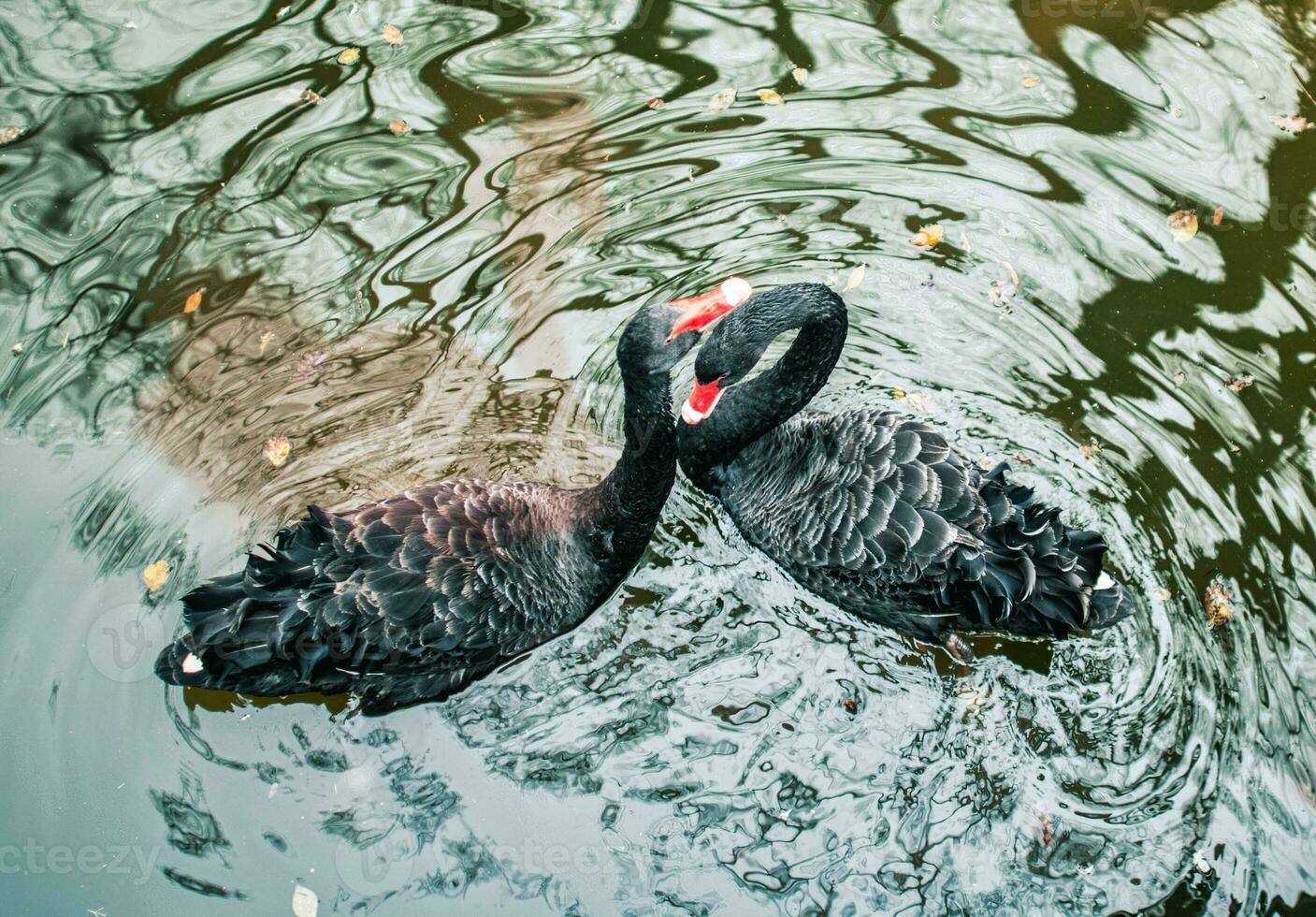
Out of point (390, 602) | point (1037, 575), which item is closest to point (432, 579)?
point (390, 602)

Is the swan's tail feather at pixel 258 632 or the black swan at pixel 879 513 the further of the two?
the black swan at pixel 879 513

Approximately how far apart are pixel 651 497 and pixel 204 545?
2546 millimetres

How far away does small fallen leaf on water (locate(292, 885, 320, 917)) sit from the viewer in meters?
4.45

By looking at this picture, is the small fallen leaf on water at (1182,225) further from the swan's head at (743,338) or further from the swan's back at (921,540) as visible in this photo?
the swan's head at (743,338)

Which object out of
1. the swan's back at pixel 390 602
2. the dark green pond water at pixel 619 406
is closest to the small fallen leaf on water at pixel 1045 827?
the dark green pond water at pixel 619 406

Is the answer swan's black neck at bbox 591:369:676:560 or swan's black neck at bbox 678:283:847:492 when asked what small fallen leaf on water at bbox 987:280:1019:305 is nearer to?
swan's black neck at bbox 678:283:847:492

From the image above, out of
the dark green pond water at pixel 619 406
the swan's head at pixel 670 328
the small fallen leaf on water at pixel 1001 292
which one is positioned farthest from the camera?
the small fallen leaf on water at pixel 1001 292

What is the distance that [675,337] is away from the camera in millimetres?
4223

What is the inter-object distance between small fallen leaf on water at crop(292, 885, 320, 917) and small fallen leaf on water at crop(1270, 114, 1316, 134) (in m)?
7.91

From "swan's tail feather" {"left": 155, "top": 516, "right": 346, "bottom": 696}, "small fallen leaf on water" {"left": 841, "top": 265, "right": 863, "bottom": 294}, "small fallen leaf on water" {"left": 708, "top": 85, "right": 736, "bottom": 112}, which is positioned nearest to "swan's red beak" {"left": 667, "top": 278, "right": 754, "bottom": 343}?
"swan's tail feather" {"left": 155, "top": 516, "right": 346, "bottom": 696}

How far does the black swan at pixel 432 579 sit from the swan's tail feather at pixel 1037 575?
1.57m

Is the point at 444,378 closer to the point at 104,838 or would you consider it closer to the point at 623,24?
the point at 104,838

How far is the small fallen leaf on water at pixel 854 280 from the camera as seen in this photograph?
21.4 ft

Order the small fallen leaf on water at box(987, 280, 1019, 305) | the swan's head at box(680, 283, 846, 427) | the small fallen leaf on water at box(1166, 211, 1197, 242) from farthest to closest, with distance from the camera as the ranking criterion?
1. the small fallen leaf on water at box(1166, 211, 1197, 242)
2. the small fallen leaf on water at box(987, 280, 1019, 305)
3. the swan's head at box(680, 283, 846, 427)
